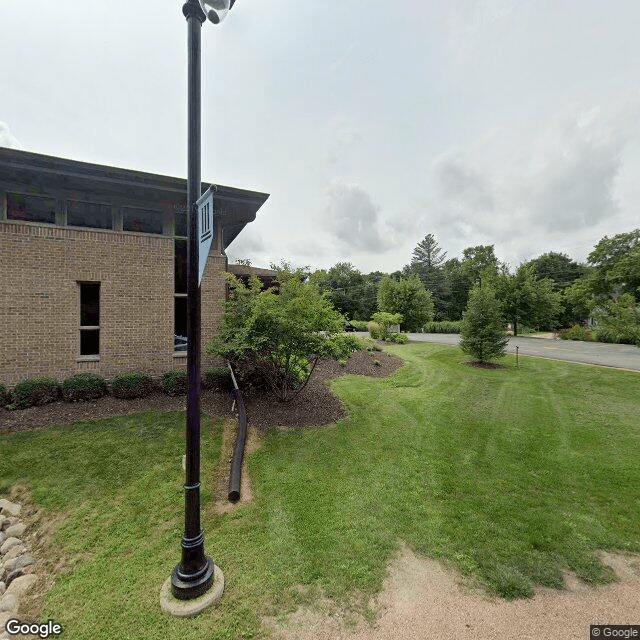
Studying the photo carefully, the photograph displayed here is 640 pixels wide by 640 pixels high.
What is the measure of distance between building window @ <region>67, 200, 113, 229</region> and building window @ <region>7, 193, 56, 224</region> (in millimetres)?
377

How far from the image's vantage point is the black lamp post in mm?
2953

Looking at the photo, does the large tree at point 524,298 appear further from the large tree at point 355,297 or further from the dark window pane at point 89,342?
the dark window pane at point 89,342

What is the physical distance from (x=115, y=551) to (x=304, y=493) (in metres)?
2.44

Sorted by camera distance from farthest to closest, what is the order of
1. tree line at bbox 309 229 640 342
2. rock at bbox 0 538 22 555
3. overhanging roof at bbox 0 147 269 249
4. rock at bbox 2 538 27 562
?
tree line at bbox 309 229 640 342, overhanging roof at bbox 0 147 269 249, rock at bbox 0 538 22 555, rock at bbox 2 538 27 562

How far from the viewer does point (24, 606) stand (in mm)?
3066

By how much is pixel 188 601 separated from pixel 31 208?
9856 millimetres

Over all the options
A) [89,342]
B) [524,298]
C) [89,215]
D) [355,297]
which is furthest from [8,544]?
[355,297]

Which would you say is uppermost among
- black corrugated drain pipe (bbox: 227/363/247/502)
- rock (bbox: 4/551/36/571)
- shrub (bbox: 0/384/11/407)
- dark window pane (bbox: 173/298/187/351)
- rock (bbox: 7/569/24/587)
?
dark window pane (bbox: 173/298/187/351)

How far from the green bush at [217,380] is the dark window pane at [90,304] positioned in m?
3.37

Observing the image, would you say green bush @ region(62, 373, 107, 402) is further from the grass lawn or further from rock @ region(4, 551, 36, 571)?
rock @ region(4, 551, 36, 571)

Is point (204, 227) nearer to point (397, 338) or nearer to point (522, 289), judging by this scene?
point (397, 338)

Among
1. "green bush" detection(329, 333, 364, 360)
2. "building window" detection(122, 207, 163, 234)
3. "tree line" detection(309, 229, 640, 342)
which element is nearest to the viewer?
"green bush" detection(329, 333, 364, 360)

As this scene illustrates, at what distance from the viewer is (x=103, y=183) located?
26.7 ft

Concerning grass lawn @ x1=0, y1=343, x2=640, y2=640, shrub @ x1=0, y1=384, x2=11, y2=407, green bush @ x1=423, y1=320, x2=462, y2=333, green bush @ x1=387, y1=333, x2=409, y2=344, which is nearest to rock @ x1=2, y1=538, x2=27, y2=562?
grass lawn @ x1=0, y1=343, x2=640, y2=640
